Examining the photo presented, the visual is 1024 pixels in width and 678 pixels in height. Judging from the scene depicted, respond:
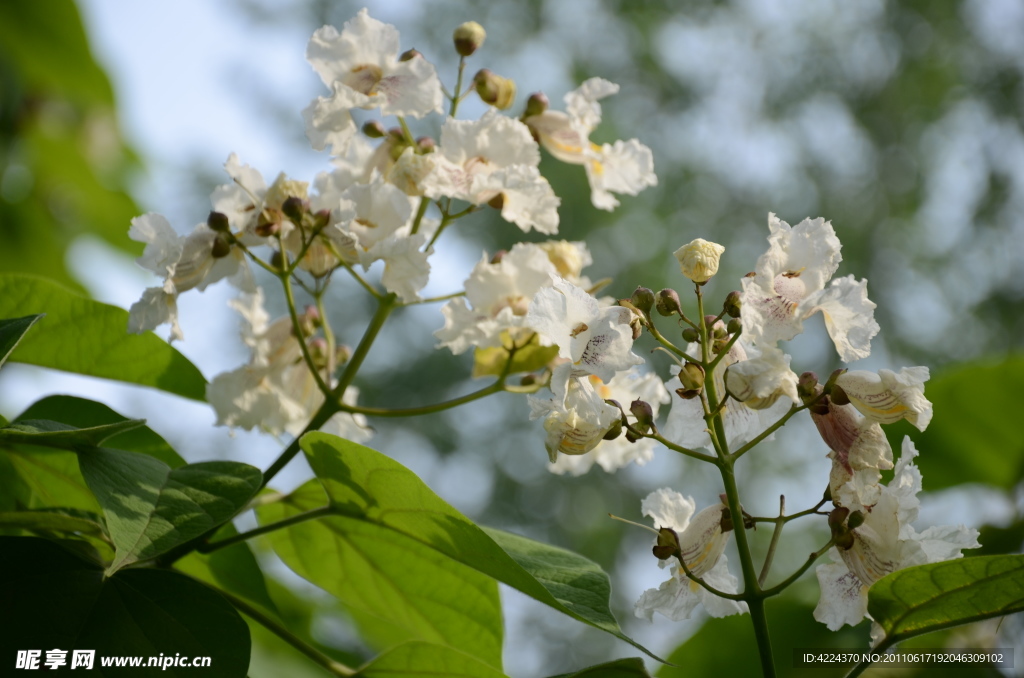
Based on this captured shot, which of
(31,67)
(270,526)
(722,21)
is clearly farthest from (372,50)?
(722,21)

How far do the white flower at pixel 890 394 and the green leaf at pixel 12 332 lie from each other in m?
0.59

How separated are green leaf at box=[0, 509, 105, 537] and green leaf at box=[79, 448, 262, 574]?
0.07 m

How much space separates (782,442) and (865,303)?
633cm

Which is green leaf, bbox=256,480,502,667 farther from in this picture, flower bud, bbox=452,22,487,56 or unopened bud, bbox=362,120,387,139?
flower bud, bbox=452,22,487,56

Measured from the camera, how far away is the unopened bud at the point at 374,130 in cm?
92

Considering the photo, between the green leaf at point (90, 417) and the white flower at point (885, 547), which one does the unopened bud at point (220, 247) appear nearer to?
the green leaf at point (90, 417)

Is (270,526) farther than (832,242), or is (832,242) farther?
(270,526)

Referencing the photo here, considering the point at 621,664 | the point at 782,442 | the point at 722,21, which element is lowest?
the point at 621,664

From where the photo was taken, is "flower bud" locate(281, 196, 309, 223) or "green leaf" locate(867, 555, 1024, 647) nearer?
"green leaf" locate(867, 555, 1024, 647)

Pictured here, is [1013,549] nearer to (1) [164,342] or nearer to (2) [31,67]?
(1) [164,342]

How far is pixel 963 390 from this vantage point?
4.41 feet

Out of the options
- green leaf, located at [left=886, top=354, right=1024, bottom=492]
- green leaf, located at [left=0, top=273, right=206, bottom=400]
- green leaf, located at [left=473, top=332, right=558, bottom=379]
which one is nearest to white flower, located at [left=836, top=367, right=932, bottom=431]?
green leaf, located at [left=473, top=332, right=558, bottom=379]

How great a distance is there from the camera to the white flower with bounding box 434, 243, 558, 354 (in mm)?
858

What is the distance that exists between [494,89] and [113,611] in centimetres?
59
